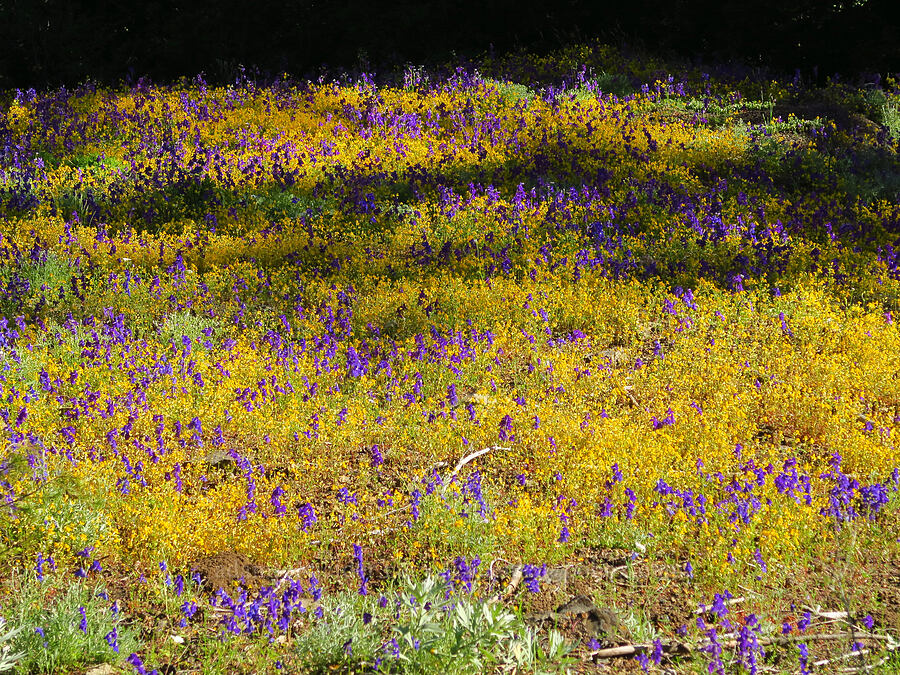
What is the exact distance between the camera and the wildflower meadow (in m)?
3.38

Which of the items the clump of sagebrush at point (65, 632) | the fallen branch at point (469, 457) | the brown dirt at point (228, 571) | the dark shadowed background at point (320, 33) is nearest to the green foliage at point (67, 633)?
the clump of sagebrush at point (65, 632)

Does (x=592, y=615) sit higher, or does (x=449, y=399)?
(x=449, y=399)

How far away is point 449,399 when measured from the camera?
214 inches

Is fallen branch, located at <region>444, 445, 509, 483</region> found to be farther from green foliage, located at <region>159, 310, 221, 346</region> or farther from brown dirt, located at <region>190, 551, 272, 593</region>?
green foliage, located at <region>159, 310, 221, 346</region>

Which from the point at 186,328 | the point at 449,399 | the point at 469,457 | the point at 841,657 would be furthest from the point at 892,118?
the point at 841,657

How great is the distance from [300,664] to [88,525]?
4.46ft

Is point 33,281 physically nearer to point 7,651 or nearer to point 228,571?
point 228,571

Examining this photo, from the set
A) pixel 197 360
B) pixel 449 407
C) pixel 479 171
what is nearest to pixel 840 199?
pixel 479 171

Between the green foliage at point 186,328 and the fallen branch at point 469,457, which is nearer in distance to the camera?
the fallen branch at point 469,457

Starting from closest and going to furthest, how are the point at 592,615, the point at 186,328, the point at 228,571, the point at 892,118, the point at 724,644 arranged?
1. the point at 724,644
2. the point at 592,615
3. the point at 228,571
4. the point at 186,328
5. the point at 892,118

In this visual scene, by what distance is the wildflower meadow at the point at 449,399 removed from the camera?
338 centimetres

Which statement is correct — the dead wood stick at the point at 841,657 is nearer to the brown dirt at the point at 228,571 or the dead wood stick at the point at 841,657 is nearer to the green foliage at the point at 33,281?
the brown dirt at the point at 228,571

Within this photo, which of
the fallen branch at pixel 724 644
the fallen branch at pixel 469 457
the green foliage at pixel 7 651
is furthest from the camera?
the fallen branch at pixel 469 457

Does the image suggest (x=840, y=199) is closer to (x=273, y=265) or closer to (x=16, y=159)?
(x=273, y=265)
